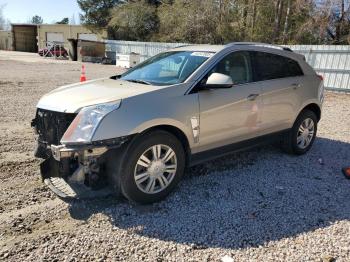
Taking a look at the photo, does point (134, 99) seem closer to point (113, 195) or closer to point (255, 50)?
point (113, 195)

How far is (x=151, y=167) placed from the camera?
3836 millimetres

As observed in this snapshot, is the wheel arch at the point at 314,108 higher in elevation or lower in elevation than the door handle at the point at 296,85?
lower

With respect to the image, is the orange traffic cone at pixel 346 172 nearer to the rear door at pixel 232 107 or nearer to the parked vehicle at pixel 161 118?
the parked vehicle at pixel 161 118

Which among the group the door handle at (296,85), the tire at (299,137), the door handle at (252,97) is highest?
the door handle at (296,85)

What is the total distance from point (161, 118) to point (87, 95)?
0.86 metres

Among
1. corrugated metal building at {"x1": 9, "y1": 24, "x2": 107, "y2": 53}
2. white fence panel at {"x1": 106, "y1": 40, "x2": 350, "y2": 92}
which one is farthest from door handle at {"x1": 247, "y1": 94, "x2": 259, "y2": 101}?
corrugated metal building at {"x1": 9, "y1": 24, "x2": 107, "y2": 53}

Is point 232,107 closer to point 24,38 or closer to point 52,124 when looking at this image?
point 52,124

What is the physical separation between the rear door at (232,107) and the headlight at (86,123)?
3.96 feet

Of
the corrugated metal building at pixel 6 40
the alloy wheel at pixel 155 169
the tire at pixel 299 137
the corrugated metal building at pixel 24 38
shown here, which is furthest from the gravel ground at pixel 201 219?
the corrugated metal building at pixel 6 40

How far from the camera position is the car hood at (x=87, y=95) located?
3629 mm

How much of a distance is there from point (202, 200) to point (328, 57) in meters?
12.6

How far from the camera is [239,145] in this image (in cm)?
479

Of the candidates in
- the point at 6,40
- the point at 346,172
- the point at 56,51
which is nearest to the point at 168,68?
the point at 346,172

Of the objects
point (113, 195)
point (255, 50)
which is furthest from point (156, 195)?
point (255, 50)
